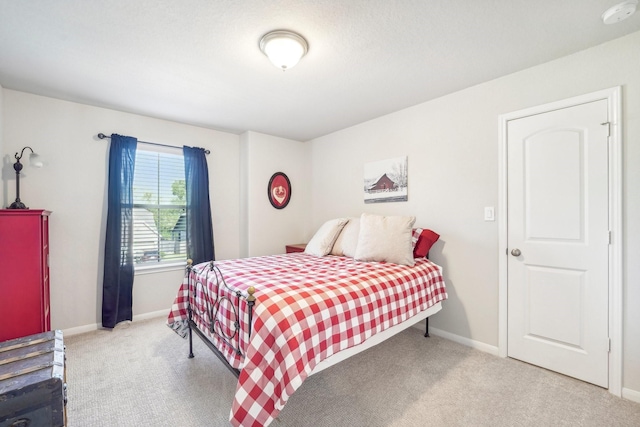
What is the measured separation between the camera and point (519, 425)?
5.31 ft

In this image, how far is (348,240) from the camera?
3.00 meters

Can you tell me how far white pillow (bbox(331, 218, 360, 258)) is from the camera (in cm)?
294

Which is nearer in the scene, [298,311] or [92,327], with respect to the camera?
[298,311]

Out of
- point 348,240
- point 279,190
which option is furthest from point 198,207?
point 348,240

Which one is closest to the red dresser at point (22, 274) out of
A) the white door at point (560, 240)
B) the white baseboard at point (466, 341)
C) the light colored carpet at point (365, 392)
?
the light colored carpet at point (365, 392)

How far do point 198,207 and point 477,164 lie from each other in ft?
10.5

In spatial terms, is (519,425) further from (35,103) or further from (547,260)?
(35,103)

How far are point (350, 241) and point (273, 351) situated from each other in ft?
5.66

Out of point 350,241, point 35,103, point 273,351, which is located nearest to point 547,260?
point 350,241

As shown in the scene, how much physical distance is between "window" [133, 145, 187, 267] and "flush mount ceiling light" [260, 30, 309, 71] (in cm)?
224

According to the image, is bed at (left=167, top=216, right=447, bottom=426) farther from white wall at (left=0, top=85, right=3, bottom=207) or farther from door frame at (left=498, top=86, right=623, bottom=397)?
white wall at (left=0, top=85, right=3, bottom=207)

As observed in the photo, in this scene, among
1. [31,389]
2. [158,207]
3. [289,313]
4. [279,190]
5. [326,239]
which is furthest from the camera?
[279,190]

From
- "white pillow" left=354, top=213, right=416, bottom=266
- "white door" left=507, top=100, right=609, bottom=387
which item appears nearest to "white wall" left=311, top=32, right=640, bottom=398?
"white door" left=507, top=100, right=609, bottom=387

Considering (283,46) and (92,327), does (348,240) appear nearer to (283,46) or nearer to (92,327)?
(283,46)
